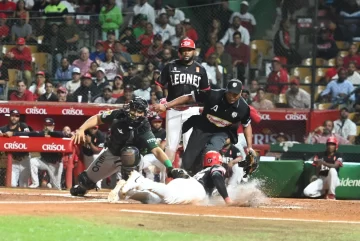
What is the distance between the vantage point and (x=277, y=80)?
1981cm

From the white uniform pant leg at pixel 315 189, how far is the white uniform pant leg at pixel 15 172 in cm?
504

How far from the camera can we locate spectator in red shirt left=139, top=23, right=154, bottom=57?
20.3 metres

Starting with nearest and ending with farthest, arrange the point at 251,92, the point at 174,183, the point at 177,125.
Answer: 1. the point at 174,183
2. the point at 177,125
3. the point at 251,92

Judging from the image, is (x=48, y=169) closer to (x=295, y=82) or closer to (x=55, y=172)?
(x=55, y=172)

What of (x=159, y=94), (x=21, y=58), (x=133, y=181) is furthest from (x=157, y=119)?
(x=133, y=181)

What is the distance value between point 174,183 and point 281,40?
8270mm

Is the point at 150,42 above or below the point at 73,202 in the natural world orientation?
above

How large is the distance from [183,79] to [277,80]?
505 centimetres

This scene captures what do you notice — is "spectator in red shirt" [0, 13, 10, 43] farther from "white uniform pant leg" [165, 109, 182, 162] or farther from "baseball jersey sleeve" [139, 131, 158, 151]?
"baseball jersey sleeve" [139, 131, 158, 151]

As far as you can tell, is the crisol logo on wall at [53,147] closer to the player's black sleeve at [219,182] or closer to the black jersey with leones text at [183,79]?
the black jersey with leones text at [183,79]

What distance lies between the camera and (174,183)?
1227cm

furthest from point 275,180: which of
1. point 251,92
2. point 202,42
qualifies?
point 202,42

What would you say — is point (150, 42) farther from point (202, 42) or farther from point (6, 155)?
point (6, 155)

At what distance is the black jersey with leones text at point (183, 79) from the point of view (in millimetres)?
15094
